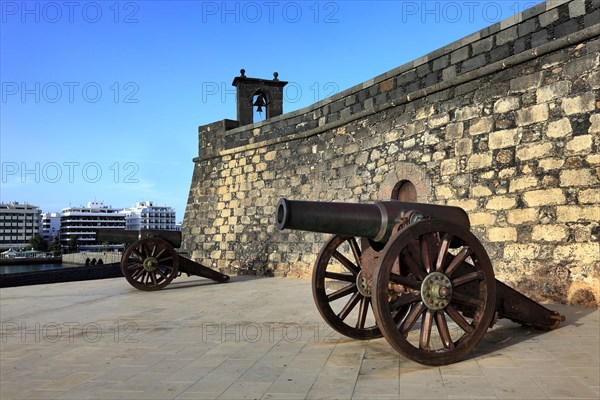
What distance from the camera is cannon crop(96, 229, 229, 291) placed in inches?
348

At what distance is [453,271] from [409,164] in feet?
15.3

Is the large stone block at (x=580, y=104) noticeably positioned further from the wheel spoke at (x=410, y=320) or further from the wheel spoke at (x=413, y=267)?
the wheel spoke at (x=410, y=320)

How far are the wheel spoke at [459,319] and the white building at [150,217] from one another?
129 metres

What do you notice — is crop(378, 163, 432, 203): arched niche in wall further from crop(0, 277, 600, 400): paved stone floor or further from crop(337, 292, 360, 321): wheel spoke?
crop(337, 292, 360, 321): wheel spoke

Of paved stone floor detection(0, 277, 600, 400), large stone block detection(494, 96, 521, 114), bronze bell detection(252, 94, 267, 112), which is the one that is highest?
bronze bell detection(252, 94, 267, 112)

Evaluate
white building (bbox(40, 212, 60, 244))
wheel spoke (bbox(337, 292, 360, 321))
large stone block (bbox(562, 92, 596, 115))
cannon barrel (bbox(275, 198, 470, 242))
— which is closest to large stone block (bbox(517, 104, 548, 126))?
large stone block (bbox(562, 92, 596, 115))

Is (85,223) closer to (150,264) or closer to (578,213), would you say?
(150,264)

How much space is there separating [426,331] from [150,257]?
6658mm

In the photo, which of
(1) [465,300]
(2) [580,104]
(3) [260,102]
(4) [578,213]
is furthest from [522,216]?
(3) [260,102]

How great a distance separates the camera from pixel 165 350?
409 centimetres

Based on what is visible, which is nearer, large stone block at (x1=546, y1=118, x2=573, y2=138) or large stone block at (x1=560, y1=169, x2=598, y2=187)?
large stone block at (x1=560, y1=169, x2=598, y2=187)

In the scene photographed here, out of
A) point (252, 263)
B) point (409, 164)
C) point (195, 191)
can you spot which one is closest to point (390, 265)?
point (409, 164)

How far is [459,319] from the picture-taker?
3473 mm

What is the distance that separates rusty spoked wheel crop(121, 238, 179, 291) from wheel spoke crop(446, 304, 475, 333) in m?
6.47
